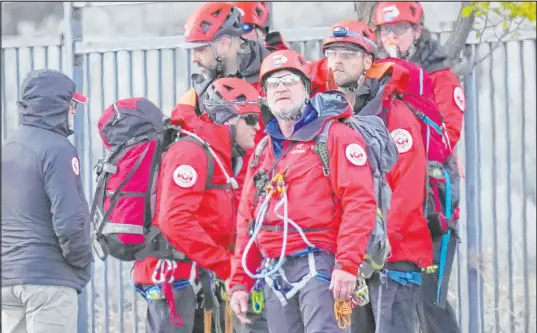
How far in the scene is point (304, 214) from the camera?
19.3 ft

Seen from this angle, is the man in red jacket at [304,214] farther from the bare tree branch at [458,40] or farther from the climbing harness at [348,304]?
the bare tree branch at [458,40]

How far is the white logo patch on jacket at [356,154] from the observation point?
588 centimetres

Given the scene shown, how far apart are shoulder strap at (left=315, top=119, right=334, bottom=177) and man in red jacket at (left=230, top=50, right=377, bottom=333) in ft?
0.04

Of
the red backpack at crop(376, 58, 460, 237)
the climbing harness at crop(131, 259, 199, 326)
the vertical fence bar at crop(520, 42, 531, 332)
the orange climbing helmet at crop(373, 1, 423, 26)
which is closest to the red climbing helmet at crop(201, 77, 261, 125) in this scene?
the red backpack at crop(376, 58, 460, 237)

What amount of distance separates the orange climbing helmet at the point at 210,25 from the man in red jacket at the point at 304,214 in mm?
1592

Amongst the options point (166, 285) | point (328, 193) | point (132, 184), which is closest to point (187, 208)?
point (132, 184)

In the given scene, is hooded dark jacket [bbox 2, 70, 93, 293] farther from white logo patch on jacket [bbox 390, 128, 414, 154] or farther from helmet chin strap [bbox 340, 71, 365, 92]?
white logo patch on jacket [bbox 390, 128, 414, 154]

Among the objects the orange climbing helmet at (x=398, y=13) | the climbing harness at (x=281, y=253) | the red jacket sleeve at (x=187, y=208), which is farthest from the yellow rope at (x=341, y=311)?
the orange climbing helmet at (x=398, y=13)

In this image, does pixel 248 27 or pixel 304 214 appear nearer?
pixel 304 214

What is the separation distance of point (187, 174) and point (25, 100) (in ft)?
3.26

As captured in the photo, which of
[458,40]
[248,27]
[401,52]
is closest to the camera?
[401,52]

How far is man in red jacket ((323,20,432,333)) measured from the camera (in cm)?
689

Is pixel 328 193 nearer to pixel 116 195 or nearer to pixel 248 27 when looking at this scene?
pixel 116 195

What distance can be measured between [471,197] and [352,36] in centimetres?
234
